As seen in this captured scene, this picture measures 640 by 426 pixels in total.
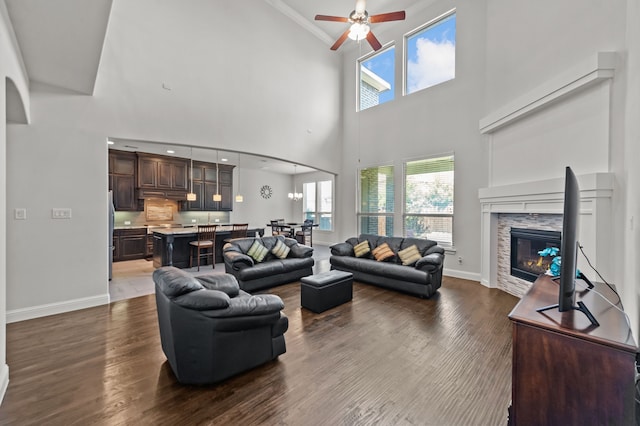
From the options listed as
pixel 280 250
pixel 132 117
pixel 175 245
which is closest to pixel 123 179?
pixel 175 245

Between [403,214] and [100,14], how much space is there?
596cm

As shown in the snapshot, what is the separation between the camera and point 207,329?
80.9 inches

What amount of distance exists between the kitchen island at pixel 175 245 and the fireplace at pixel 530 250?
5.97m

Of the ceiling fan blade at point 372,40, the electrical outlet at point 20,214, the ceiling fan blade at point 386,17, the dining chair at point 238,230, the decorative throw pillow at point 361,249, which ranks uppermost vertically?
the ceiling fan blade at point 386,17

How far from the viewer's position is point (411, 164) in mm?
6277

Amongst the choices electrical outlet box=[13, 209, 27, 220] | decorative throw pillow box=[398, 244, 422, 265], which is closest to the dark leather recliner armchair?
electrical outlet box=[13, 209, 27, 220]

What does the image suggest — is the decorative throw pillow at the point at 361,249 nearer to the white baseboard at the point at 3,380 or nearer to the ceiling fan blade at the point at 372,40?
the ceiling fan blade at the point at 372,40

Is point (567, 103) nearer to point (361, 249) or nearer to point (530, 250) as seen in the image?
point (530, 250)

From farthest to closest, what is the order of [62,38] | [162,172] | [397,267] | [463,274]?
[162,172] → [463,274] → [397,267] → [62,38]

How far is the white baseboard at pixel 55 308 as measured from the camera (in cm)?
332

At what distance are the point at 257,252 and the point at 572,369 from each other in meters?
4.37

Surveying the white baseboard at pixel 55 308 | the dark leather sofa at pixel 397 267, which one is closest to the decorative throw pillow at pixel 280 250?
the dark leather sofa at pixel 397 267

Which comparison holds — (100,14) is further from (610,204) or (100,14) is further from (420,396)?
(610,204)

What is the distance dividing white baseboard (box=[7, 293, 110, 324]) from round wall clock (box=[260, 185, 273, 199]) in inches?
272
